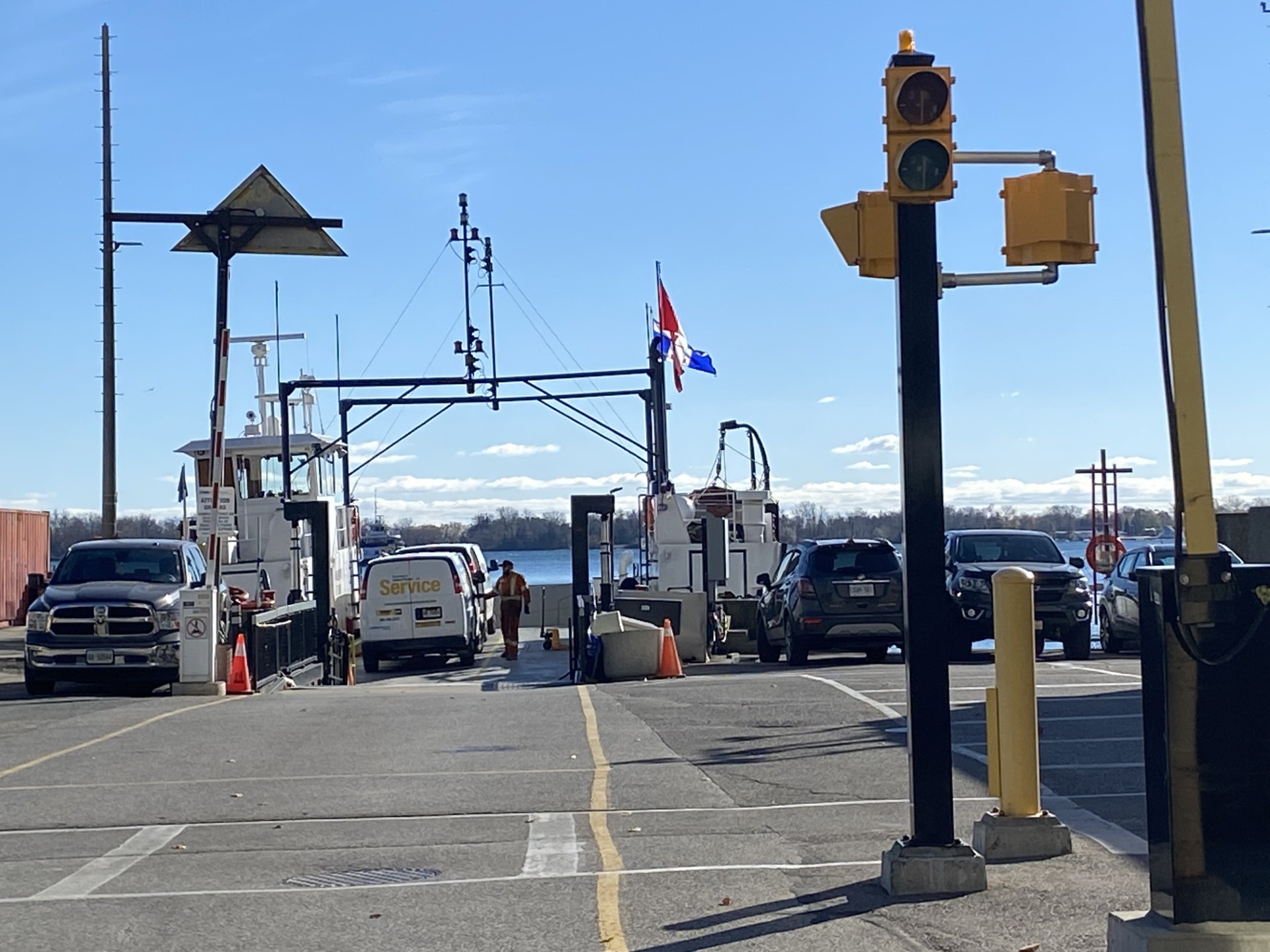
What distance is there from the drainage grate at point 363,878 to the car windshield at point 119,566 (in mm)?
13232

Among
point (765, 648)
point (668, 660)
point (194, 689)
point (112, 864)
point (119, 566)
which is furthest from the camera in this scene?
point (765, 648)

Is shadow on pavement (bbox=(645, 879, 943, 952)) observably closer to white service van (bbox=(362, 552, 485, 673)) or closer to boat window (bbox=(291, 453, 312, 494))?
white service van (bbox=(362, 552, 485, 673))

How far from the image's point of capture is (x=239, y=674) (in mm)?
19297

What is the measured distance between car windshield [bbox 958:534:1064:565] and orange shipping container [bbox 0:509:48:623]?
21731 millimetres

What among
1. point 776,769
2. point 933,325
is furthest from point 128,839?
point 933,325

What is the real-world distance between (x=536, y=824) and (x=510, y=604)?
21263 mm

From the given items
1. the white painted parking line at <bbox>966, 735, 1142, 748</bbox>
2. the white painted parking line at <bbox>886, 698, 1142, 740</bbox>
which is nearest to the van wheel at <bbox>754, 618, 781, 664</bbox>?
the white painted parking line at <bbox>886, 698, 1142, 740</bbox>

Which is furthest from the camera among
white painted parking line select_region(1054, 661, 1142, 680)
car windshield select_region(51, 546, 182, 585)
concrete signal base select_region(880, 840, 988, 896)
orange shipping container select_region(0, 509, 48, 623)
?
orange shipping container select_region(0, 509, 48, 623)

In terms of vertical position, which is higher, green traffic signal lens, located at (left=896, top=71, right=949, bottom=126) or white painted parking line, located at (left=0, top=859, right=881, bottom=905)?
green traffic signal lens, located at (left=896, top=71, right=949, bottom=126)

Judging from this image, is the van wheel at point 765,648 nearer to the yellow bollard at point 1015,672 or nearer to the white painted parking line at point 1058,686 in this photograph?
the white painted parking line at point 1058,686

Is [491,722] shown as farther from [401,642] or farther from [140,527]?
[140,527]

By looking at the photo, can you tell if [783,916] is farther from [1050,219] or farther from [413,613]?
[413,613]

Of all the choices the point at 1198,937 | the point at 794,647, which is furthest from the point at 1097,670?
the point at 1198,937

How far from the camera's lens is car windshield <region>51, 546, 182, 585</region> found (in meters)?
20.2
